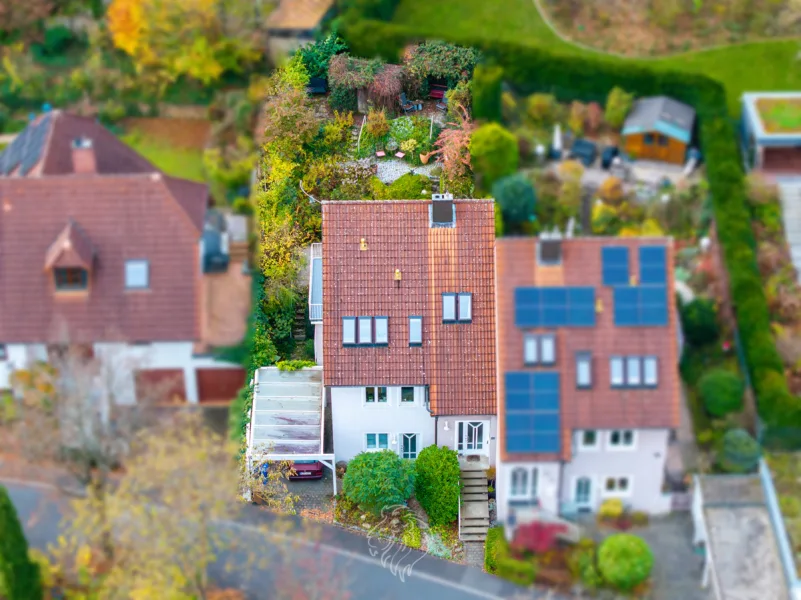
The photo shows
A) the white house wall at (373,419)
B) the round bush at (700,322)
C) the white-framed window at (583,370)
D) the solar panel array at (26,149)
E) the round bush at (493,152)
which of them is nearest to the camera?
the solar panel array at (26,149)

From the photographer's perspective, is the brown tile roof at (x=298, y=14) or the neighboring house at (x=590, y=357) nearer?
the neighboring house at (x=590, y=357)

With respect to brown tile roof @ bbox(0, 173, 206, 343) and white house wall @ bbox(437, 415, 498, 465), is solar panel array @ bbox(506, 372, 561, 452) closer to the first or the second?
white house wall @ bbox(437, 415, 498, 465)

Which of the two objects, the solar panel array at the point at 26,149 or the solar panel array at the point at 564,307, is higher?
the solar panel array at the point at 26,149

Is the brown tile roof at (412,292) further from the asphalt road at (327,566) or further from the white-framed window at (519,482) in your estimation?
the asphalt road at (327,566)

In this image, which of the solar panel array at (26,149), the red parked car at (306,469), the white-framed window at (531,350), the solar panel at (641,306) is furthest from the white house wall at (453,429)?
the solar panel array at (26,149)

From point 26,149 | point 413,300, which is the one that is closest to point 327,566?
point 413,300

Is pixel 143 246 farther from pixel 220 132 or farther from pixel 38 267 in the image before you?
pixel 220 132

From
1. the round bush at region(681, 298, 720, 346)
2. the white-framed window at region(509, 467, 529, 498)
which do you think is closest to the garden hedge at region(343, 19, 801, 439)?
the round bush at region(681, 298, 720, 346)
